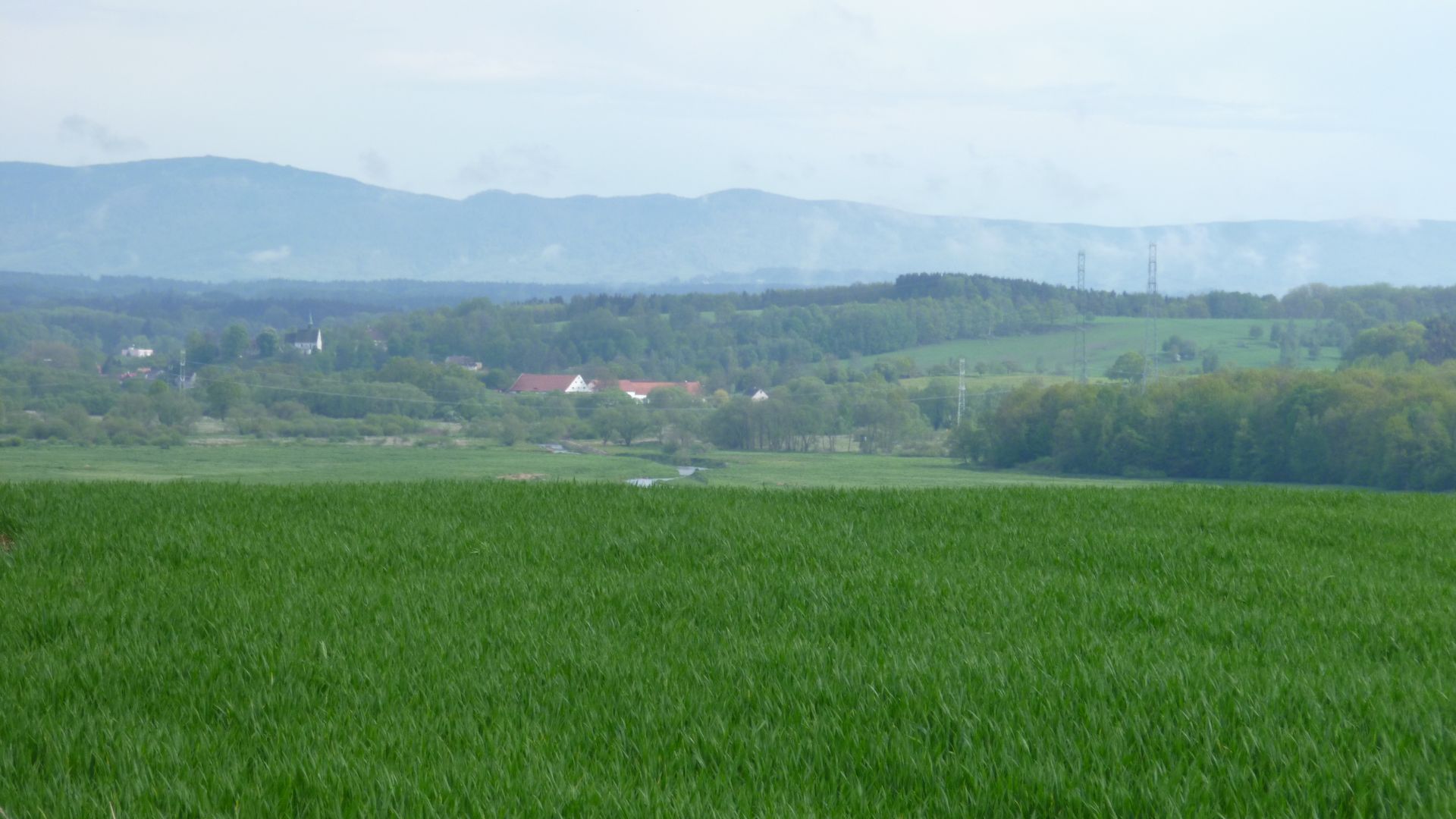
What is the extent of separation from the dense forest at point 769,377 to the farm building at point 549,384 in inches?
103

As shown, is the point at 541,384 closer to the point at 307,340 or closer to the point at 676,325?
the point at 307,340

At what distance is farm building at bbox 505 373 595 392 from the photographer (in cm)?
8700

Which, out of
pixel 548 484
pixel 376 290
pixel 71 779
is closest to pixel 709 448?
pixel 548 484

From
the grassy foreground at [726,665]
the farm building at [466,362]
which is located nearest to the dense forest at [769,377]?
the farm building at [466,362]

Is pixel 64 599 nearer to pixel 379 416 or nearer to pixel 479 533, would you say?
pixel 479 533

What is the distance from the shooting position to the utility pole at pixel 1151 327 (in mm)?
72938

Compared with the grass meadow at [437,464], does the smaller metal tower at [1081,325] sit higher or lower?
higher

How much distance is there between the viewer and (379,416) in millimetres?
67500

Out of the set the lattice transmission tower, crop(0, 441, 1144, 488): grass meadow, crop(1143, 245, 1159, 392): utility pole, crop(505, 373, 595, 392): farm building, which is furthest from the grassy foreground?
crop(505, 373, 595, 392): farm building

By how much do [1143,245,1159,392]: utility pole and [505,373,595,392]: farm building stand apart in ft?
131

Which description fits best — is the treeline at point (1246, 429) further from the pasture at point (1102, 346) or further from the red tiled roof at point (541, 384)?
the red tiled roof at point (541, 384)

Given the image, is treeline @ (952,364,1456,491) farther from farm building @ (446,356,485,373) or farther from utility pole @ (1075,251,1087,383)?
farm building @ (446,356,485,373)

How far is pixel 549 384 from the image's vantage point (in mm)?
90312

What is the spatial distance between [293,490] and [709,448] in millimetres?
48066
